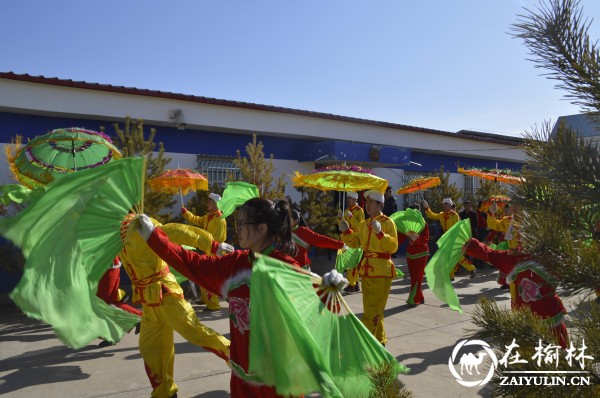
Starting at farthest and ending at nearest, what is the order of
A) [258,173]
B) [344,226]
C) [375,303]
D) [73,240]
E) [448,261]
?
[258,173], [344,226], [375,303], [448,261], [73,240]

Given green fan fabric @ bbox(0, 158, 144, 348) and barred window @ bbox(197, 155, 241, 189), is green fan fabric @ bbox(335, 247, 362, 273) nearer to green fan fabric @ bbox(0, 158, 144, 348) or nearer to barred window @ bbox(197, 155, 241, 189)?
barred window @ bbox(197, 155, 241, 189)

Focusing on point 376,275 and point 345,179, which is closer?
point 376,275

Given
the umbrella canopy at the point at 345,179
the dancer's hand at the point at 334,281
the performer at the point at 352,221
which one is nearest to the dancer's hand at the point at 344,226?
the umbrella canopy at the point at 345,179

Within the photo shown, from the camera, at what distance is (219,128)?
471 inches

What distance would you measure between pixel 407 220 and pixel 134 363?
4.72m

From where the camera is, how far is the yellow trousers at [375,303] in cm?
575

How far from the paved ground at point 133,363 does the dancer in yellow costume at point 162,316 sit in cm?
65

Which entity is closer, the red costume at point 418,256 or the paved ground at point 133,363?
the paved ground at point 133,363

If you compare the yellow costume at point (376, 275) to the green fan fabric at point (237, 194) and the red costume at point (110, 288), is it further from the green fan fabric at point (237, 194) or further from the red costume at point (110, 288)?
the red costume at point (110, 288)

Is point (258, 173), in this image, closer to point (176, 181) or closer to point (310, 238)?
point (176, 181)

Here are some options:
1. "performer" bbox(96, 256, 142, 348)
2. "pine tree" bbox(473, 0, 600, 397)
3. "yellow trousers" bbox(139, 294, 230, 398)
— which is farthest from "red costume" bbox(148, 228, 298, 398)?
"performer" bbox(96, 256, 142, 348)

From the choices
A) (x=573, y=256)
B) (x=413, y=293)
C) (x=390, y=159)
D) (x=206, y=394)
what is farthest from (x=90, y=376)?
(x=390, y=159)

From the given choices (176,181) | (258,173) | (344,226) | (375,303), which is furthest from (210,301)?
(375,303)

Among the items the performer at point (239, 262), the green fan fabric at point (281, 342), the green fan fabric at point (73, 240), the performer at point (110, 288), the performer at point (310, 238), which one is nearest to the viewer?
the green fan fabric at point (281, 342)
